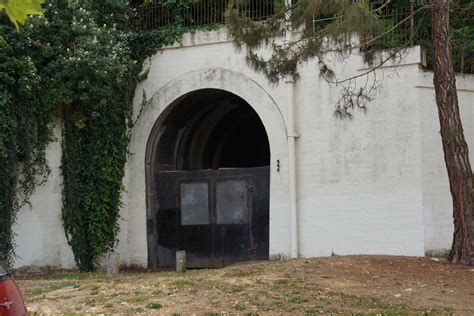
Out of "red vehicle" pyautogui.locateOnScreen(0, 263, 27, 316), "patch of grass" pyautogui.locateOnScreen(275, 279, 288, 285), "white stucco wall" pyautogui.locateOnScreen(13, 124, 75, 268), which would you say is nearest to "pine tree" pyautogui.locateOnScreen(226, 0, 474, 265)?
"patch of grass" pyautogui.locateOnScreen(275, 279, 288, 285)

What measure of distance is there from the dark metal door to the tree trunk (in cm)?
491

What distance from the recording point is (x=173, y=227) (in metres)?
17.4

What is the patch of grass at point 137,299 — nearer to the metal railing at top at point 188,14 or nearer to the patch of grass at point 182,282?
the patch of grass at point 182,282

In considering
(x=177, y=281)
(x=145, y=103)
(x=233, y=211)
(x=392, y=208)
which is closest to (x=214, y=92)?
(x=145, y=103)

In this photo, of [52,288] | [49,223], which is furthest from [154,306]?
[49,223]

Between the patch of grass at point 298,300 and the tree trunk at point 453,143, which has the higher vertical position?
the tree trunk at point 453,143

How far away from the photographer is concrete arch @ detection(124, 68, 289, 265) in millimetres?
15961

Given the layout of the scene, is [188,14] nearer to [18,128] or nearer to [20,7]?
[18,128]

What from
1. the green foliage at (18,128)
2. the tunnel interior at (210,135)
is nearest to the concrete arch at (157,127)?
the tunnel interior at (210,135)

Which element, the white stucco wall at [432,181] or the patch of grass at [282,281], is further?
the white stucco wall at [432,181]

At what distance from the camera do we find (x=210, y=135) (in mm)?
19516

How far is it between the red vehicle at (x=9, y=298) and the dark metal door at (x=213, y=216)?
36.8 ft

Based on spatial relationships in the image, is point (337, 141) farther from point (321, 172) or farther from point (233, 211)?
point (233, 211)

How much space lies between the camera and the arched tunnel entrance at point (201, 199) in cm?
1655
